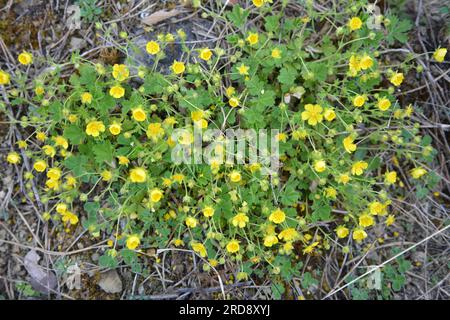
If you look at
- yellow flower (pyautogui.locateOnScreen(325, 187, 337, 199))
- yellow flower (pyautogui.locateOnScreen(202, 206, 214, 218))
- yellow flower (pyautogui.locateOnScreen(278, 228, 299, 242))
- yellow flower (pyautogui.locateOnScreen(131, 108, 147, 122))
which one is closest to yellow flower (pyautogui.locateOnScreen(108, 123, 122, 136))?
yellow flower (pyautogui.locateOnScreen(131, 108, 147, 122))

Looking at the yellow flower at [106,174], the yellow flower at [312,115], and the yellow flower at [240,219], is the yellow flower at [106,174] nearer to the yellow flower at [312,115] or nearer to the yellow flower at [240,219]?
the yellow flower at [240,219]

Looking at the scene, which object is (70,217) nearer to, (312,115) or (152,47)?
(152,47)

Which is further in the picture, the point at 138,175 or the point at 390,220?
the point at 390,220

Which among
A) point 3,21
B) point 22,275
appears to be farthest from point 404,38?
point 22,275

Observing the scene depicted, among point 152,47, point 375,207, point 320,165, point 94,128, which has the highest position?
point 152,47

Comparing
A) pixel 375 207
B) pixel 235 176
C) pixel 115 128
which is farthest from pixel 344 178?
pixel 115 128

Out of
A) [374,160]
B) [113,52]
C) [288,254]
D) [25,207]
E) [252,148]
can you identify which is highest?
[113,52]
